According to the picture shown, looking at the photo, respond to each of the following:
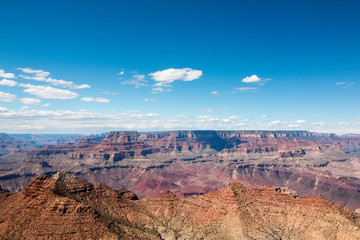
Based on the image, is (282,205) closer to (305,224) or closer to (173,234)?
(305,224)

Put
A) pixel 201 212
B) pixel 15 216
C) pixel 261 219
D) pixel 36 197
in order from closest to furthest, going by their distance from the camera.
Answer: pixel 15 216 → pixel 36 197 → pixel 261 219 → pixel 201 212

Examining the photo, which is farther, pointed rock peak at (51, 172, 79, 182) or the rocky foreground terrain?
pointed rock peak at (51, 172, 79, 182)

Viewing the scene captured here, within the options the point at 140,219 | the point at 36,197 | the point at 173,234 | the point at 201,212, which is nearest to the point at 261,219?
the point at 201,212

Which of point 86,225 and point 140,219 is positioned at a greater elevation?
point 86,225

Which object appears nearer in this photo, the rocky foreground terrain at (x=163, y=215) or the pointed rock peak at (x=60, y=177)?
the rocky foreground terrain at (x=163, y=215)

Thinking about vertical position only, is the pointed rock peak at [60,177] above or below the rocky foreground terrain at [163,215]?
above

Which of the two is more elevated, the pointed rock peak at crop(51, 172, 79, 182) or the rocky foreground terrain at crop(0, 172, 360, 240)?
the pointed rock peak at crop(51, 172, 79, 182)

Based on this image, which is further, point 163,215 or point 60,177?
point 163,215

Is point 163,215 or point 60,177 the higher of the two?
point 60,177
